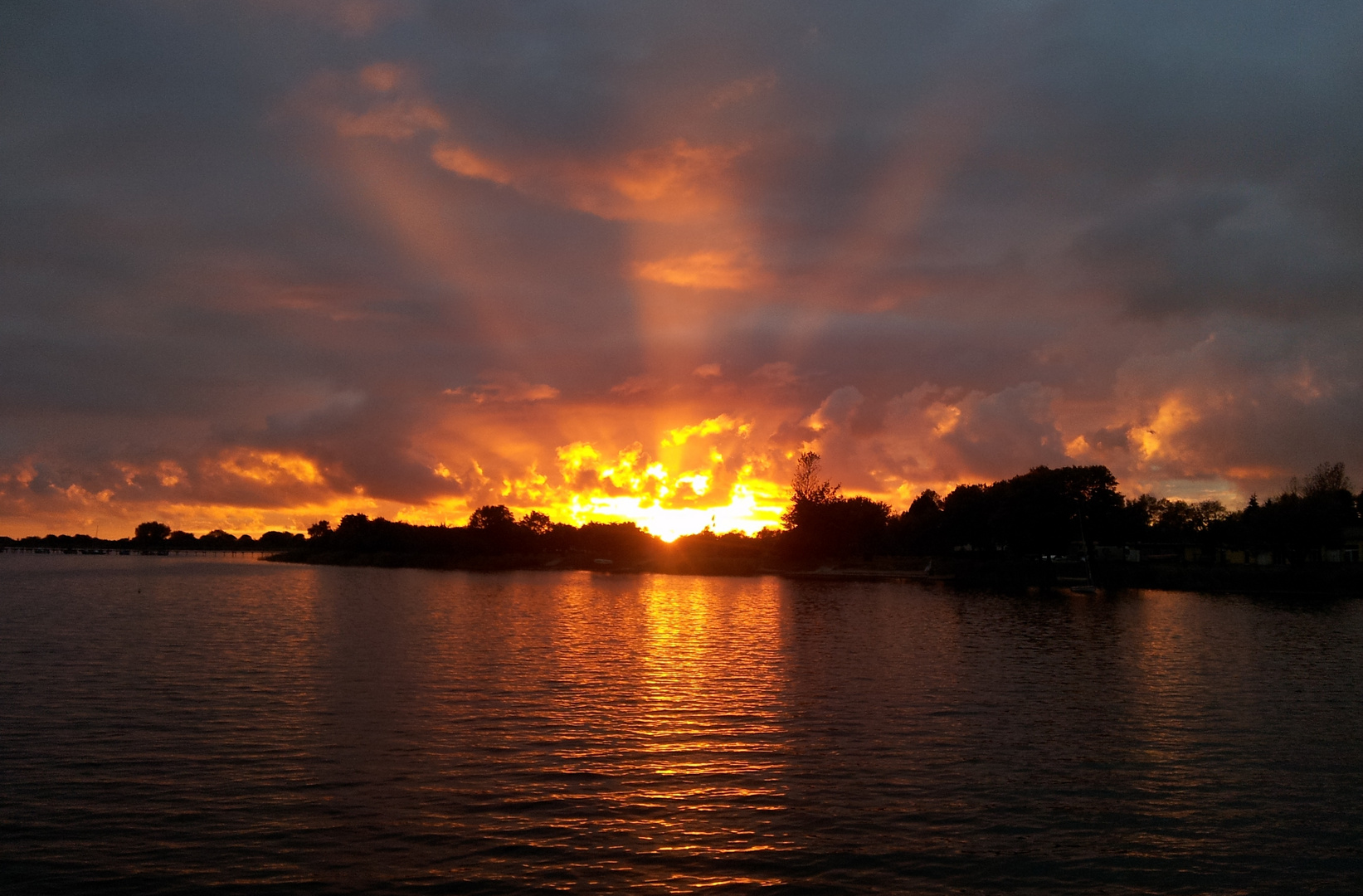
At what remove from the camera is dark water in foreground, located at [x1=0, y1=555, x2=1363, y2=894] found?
20.5m

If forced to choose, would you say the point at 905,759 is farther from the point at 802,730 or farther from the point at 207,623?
the point at 207,623

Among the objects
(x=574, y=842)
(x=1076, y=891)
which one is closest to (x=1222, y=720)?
(x=1076, y=891)

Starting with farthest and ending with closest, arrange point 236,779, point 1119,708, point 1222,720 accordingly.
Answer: point 1119,708, point 1222,720, point 236,779

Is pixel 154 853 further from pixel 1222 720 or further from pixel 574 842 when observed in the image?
pixel 1222 720

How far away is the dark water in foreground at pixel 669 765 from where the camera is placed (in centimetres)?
2047

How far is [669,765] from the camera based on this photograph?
2870 centimetres

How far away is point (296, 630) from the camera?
65875 millimetres

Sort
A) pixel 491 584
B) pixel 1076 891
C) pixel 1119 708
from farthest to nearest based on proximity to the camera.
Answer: pixel 491 584 < pixel 1119 708 < pixel 1076 891

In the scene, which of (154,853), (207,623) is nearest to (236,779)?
(154,853)

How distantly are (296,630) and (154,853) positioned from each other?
48104mm

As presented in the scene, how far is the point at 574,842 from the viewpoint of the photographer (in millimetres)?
21656

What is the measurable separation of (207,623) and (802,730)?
53.6 meters

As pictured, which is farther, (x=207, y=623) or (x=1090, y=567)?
(x=1090, y=567)

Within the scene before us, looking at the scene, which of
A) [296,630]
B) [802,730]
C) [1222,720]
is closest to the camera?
[802,730]
